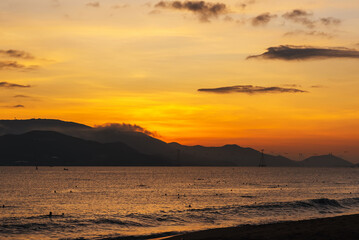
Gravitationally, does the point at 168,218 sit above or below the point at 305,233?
below

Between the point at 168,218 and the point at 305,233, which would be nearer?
the point at 305,233

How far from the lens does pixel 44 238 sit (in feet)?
190

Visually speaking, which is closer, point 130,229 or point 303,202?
point 130,229

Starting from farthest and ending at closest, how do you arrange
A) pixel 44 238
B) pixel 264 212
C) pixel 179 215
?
pixel 264 212
pixel 179 215
pixel 44 238

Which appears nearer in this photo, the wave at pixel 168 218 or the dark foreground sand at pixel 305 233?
the dark foreground sand at pixel 305 233

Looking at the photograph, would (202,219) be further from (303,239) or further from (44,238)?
(303,239)

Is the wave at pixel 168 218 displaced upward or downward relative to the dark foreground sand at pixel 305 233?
downward

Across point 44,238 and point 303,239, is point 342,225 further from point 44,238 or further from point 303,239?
point 44,238

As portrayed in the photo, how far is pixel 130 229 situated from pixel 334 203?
58942 mm

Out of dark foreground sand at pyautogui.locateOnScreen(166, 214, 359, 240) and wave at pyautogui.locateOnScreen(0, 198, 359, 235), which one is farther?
wave at pyautogui.locateOnScreen(0, 198, 359, 235)

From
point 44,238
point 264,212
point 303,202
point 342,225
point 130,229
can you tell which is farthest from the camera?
point 303,202

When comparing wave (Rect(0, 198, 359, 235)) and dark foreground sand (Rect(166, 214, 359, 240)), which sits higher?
dark foreground sand (Rect(166, 214, 359, 240))

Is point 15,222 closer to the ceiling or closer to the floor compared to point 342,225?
closer to the floor

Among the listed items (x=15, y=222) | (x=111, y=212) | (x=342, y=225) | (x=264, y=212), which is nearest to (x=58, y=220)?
(x=15, y=222)
